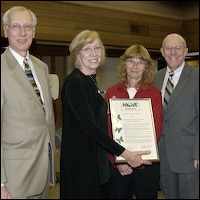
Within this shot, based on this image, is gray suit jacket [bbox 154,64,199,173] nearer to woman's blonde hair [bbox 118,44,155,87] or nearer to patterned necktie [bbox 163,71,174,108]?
patterned necktie [bbox 163,71,174,108]

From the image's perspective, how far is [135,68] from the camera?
219 cm

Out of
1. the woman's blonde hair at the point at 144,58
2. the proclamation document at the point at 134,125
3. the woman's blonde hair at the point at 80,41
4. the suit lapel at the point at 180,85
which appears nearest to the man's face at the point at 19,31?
the woman's blonde hair at the point at 80,41

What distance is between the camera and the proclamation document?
183cm

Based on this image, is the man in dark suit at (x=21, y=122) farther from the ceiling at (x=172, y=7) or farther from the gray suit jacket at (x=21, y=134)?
the ceiling at (x=172, y=7)

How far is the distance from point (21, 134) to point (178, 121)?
0.89 meters

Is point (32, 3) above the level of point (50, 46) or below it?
above

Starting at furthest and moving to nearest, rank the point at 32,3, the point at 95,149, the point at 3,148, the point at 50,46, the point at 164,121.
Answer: the point at 50,46 → the point at 32,3 → the point at 164,121 → the point at 95,149 → the point at 3,148

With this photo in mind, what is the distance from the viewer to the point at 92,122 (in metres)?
1.68

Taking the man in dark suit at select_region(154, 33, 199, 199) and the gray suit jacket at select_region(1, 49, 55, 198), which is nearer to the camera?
the gray suit jacket at select_region(1, 49, 55, 198)

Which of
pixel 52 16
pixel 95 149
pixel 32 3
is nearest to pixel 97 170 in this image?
pixel 95 149

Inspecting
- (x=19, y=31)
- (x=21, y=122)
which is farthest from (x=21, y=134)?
(x=19, y=31)

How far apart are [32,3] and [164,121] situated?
8.92 ft

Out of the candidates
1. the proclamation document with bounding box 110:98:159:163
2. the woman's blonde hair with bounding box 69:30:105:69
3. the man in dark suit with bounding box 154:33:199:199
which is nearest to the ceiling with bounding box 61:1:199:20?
the man in dark suit with bounding box 154:33:199:199

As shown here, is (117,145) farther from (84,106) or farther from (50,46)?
(50,46)
